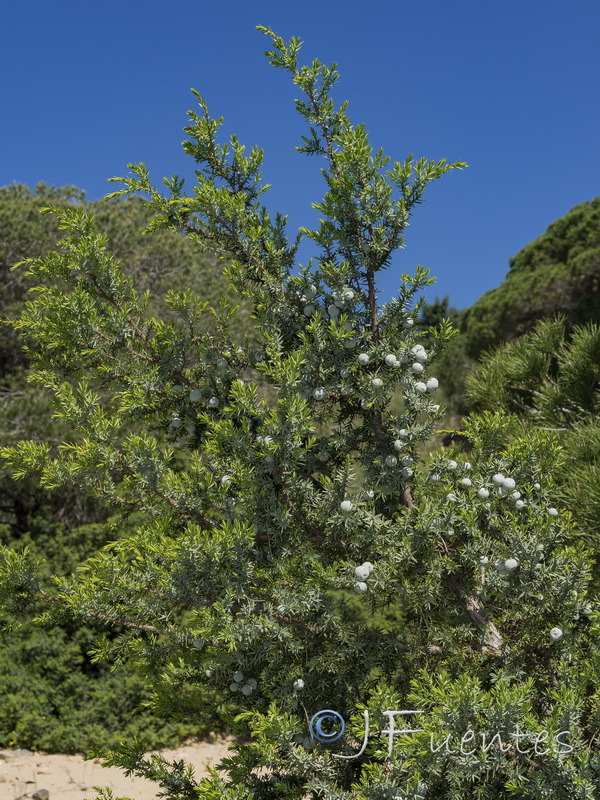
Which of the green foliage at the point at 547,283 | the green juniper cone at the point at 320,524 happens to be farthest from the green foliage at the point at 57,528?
the green foliage at the point at 547,283

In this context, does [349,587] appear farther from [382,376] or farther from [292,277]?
[292,277]

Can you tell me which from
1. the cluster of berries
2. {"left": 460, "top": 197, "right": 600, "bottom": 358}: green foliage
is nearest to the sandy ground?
the cluster of berries

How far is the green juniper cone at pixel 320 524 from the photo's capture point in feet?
8.36

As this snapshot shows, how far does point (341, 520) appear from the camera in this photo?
265 cm

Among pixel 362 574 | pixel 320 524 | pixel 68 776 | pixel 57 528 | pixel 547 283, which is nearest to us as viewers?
pixel 362 574

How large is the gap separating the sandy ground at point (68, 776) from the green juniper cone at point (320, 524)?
3.00m

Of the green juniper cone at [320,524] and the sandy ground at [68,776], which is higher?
the green juniper cone at [320,524]

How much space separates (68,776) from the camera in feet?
19.5

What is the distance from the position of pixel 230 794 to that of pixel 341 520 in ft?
3.55

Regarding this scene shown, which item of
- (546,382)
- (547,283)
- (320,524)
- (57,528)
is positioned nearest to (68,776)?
(57,528)

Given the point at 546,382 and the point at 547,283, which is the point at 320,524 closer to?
the point at 546,382

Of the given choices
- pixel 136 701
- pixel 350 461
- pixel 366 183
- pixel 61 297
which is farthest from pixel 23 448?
pixel 136 701

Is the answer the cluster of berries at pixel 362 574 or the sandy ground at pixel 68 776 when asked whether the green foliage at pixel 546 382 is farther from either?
the sandy ground at pixel 68 776

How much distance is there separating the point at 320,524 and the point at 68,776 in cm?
461
